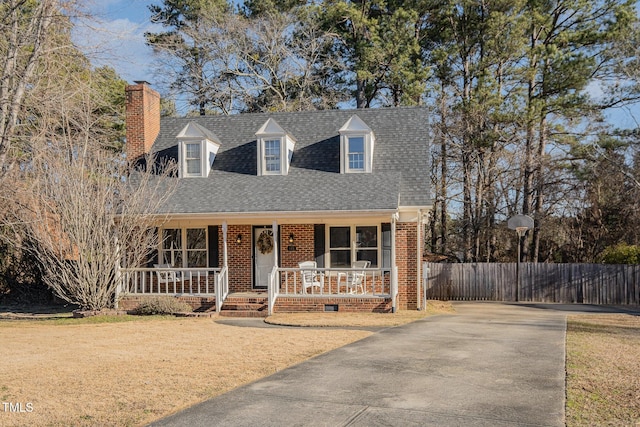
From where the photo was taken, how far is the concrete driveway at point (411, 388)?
20.7 ft

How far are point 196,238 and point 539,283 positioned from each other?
13.5 metres

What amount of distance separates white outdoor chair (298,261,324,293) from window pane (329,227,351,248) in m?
0.93

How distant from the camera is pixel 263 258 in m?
19.2

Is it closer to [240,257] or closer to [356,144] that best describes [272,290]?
[240,257]

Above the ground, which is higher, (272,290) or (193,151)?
(193,151)

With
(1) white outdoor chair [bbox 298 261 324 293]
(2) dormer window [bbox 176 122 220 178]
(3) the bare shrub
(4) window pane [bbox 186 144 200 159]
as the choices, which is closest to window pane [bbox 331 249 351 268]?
(1) white outdoor chair [bbox 298 261 324 293]

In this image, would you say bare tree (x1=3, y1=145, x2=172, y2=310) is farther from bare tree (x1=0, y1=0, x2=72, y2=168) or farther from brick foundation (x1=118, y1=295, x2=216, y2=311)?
bare tree (x1=0, y1=0, x2=72, y2=168)

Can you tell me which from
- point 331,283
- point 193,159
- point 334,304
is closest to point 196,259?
point 193,159

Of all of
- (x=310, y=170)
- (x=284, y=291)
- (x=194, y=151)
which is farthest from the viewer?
(x=194, y=151)

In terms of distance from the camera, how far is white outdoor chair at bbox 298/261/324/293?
17250mm

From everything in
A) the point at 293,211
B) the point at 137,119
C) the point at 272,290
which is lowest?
the point at 272,290

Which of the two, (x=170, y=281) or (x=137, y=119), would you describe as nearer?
(x=170, y=281)

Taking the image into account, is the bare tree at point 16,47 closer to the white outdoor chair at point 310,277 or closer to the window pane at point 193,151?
the window pane at point 193,151

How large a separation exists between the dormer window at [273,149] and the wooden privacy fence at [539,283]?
6784 millimetres
